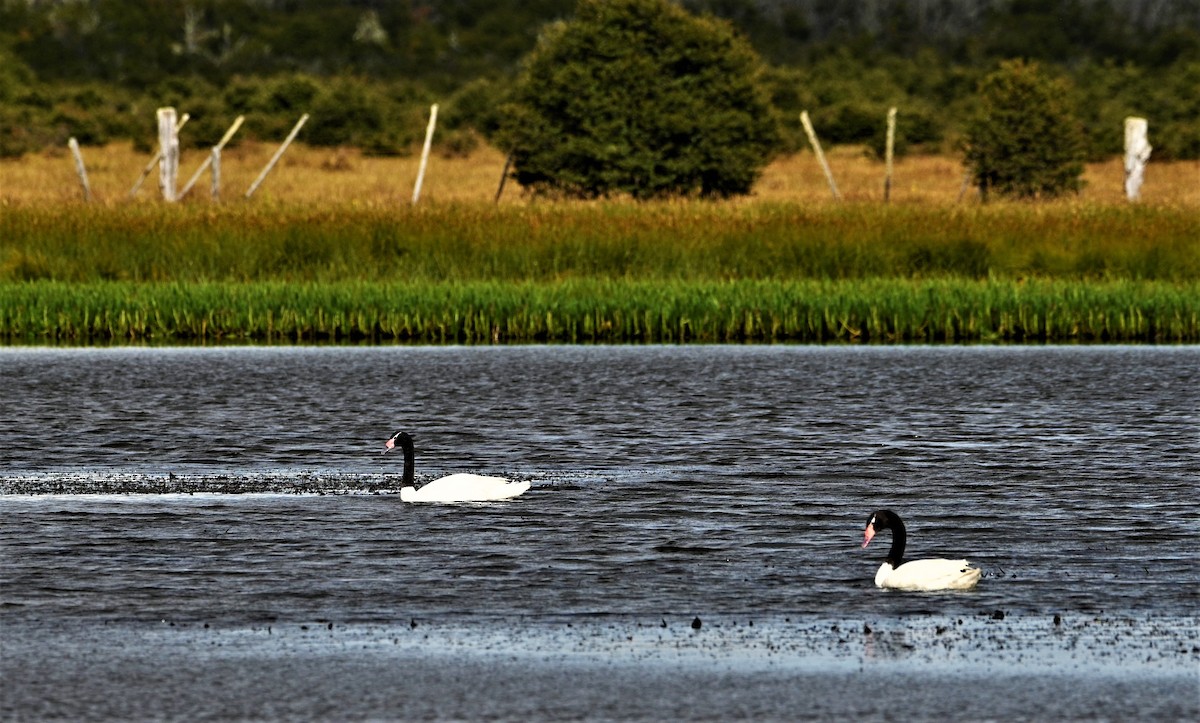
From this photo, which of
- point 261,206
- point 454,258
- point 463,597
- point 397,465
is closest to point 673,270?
point 454,258

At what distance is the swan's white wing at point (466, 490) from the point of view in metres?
13.2

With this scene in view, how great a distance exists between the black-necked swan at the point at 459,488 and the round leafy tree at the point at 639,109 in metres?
26.3

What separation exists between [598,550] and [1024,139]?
31.8 metres

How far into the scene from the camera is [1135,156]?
39.2m

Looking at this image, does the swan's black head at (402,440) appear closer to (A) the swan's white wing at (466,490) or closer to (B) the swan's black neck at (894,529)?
(A) the swan's white wing at (466,490)

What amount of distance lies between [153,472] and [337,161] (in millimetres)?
48053

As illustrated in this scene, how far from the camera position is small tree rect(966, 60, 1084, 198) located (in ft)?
137

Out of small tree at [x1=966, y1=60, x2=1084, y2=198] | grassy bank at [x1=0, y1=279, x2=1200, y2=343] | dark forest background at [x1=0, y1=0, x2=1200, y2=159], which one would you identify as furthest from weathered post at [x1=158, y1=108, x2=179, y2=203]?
dark forest background at [x1=0, y1=0, x2=1200, y2=159]

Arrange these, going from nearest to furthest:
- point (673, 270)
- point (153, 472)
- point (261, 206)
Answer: point (153, 472)
point (673, 270)
point (261, 206)

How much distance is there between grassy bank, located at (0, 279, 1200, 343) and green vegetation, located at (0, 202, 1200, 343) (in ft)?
0.10

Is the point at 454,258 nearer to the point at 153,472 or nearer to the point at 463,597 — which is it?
the point at 153,472

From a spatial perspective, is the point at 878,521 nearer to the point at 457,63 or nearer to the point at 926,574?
the point at 926,574

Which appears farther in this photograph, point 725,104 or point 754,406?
point 725,104

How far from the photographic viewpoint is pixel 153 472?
15016 mm
